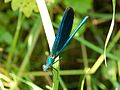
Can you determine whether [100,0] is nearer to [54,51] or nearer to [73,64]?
[73,64]

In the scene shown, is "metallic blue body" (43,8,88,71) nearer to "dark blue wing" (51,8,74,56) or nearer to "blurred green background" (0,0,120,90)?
"dark blue wing" (51,8,74,56)

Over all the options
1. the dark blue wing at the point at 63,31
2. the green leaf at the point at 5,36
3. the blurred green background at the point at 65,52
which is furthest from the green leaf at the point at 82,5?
the dark blue wing at the point at 63,31

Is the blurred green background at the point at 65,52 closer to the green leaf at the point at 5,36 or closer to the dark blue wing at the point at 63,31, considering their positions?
the green leaf at the point at 5,36

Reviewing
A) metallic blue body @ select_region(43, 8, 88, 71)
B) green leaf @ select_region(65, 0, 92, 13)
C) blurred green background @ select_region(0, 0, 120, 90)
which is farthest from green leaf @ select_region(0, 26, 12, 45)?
metallic blue body @ select_region(43, 8, 88, 71)

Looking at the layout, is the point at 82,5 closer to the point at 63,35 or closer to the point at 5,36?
the point at 5,36

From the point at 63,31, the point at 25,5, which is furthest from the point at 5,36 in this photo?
the point at 63,31

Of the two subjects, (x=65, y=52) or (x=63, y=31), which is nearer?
(x=63, y=31)
